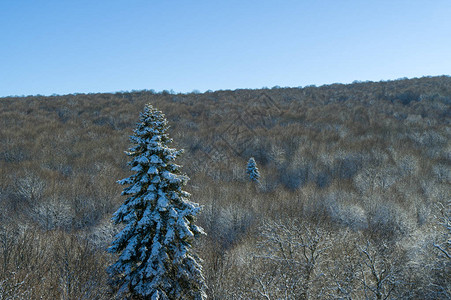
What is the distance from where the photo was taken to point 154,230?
27.8ft

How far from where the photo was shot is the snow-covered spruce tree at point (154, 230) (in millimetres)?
8180

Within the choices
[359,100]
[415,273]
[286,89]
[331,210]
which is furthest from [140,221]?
[286,89]

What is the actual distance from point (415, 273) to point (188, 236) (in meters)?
13.9

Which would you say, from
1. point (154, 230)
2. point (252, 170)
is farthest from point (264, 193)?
point (154, 230)

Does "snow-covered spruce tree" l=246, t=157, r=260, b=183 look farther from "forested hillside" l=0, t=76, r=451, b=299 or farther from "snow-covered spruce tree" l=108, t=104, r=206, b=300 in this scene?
"snow-covered spruce tree" l=108, t=104, r=206, b=300

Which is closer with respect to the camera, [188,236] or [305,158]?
[188,236]

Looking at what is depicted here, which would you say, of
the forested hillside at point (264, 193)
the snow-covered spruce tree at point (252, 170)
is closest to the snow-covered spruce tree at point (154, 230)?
the forested hillside at point (264, 193)

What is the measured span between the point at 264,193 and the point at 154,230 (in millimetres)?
20003

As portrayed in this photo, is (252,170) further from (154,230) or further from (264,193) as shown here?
(154,230)

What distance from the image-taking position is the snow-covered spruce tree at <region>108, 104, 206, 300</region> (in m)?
8.18

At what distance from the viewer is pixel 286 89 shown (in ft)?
226

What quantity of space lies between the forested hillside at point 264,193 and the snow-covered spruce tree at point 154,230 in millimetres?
1900

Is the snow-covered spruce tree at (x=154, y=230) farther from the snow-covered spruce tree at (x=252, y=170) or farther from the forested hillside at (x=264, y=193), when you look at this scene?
the snow-covered spruce tree at (x=252, y=170)

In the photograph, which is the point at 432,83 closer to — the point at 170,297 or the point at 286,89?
the point at 286,89
